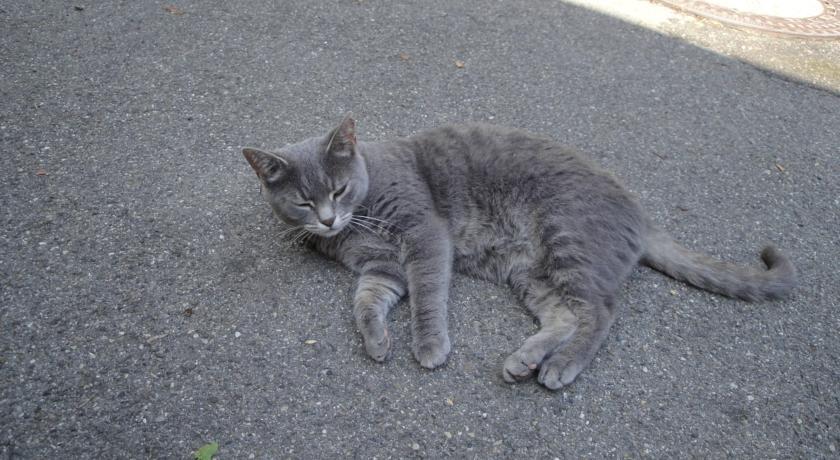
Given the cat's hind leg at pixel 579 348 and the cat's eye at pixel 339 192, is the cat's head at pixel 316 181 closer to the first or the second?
the cat's eye at pixel 339 192

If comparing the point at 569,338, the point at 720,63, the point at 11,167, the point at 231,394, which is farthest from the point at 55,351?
the point at 720,63

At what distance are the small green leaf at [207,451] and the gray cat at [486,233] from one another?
68cm

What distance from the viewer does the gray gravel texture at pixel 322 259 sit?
7.06 feet

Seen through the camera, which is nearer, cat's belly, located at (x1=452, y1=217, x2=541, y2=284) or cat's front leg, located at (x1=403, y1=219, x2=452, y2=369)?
cat's front leg, located at (x1=403, y1=219, x2=452, y2=369)

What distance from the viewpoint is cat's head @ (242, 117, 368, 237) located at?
256cm

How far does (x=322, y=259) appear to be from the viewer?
2.85m

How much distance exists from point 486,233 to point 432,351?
73 cm

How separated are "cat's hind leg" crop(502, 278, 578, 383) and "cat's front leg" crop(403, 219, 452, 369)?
0.30 metres

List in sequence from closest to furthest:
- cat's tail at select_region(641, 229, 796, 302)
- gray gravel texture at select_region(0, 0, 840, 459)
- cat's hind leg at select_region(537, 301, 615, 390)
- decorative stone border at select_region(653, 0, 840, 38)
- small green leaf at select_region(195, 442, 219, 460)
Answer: small green leaf at select_region(195, 442, 219, 460)
gray gravel texture at select_region(0, 0, 840, 459)
cat's hind leg at select_region(537, 301, 615, 390)
cat's tail at select_region(641, 229, 796, 302)
decorative stone border at select_region(653, 0, 840, 38)

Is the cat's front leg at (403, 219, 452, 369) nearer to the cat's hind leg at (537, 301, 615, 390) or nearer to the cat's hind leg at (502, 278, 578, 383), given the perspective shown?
the cat's hind leg at (502, 278, 578, 383)

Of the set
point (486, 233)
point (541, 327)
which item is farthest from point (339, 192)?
point (541, 327)

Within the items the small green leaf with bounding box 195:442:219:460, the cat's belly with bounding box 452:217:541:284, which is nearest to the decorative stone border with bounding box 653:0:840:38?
the cat's belly with bounding box 452:217:541:284

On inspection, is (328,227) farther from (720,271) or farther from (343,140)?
(720,271)

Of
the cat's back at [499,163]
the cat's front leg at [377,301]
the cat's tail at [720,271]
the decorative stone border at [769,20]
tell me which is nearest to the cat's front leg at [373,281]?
the cat's front leg at [377,301]
